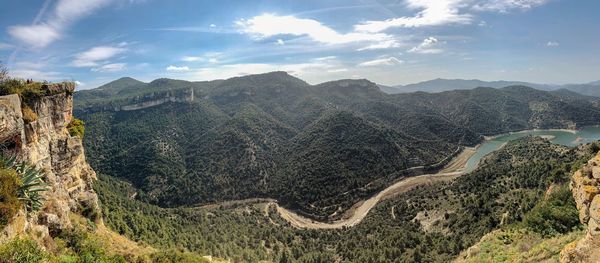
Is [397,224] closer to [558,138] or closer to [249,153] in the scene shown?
[249,153]

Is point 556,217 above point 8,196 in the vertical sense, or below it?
below

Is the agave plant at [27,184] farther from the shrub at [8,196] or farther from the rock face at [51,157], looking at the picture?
the shrub at [8,196]

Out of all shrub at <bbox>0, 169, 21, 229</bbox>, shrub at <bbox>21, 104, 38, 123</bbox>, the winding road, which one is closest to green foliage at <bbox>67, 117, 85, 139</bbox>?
shrub at <bbox>21, 104, 38, 123</bbox>

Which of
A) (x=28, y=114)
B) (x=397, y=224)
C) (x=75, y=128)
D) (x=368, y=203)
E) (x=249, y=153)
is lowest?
(x=368, y=203)

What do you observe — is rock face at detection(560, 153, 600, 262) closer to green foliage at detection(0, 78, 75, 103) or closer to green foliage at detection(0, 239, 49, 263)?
green foliage at detection(0, 239, 49, 263)

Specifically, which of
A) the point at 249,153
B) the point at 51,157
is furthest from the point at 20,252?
the point at 249,153

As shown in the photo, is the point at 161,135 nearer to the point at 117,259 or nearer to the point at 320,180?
the point at 320,180
